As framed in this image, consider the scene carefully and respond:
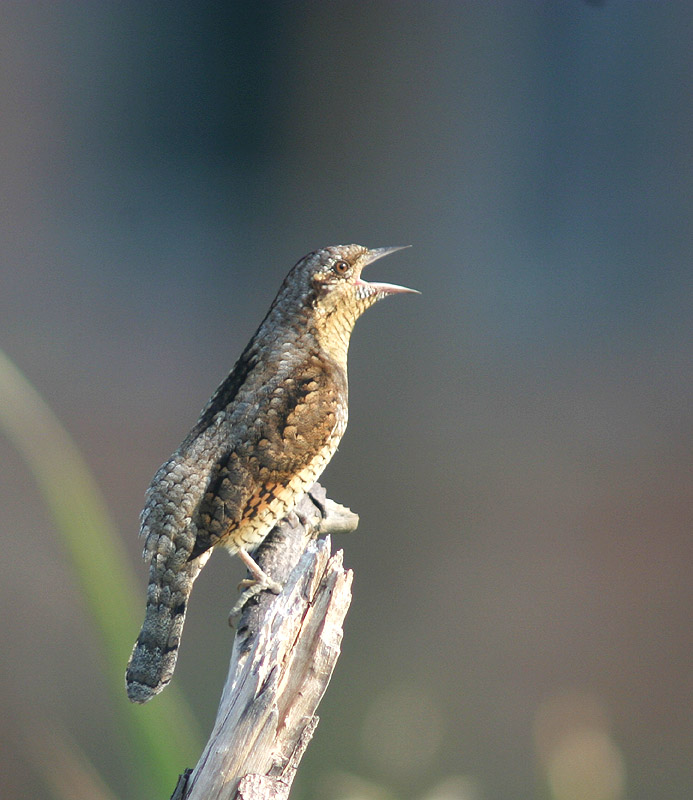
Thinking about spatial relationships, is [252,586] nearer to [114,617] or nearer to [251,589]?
[251,589]

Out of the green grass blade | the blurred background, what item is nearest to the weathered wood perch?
the green grass blade

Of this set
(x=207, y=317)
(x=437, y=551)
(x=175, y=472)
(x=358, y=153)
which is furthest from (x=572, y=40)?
(x=175, y=472)

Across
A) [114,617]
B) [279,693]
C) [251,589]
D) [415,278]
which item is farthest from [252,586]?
[415,278]

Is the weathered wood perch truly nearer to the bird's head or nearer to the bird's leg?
the bird's leg

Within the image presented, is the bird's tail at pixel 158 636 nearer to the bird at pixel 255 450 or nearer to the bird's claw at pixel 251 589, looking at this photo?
the bird at pixel 255 450

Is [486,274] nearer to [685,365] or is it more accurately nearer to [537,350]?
[537,350]

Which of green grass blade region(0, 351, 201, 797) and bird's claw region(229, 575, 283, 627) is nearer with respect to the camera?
bird's claw region(229, 575, 283, 627)
